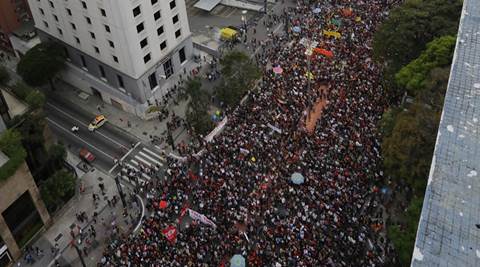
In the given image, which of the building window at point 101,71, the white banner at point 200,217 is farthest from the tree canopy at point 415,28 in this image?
the building window at point 101,71

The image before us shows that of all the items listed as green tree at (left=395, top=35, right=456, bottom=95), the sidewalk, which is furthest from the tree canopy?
the sidewalk

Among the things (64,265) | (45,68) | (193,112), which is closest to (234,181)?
(193,112)

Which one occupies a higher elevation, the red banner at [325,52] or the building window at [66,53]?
the building window at [66,53]

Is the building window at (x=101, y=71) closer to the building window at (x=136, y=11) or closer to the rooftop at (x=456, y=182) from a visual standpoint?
the building window at (x=136, y=11)

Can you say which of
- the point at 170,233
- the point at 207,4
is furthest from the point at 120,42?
the point at 207,4

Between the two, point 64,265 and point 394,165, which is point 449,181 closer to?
point 394,165

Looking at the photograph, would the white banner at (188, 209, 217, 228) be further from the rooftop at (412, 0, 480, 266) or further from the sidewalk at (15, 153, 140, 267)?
the rooftop at (412, 0, 480, 266)
